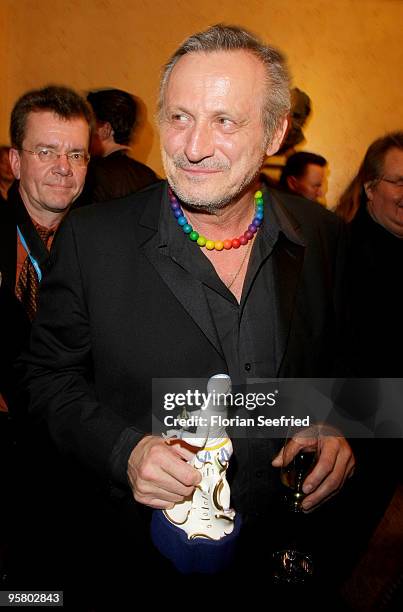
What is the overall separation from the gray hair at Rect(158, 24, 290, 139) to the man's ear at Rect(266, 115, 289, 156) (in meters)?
0.03

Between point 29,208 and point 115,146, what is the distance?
1014 mm

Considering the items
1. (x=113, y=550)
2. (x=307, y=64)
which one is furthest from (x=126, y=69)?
(x=113, y=550)

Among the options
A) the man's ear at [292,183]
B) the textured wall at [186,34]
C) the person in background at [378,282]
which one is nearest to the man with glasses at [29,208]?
the person in background at [378,282]

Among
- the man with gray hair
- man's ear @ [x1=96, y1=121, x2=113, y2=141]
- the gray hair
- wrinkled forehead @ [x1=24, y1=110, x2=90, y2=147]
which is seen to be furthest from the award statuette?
man's ear @ [x1=96, y1=121, x2=113, y2=141]

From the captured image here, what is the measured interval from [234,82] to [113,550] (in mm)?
1187

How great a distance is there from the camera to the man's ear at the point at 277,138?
1397 mm

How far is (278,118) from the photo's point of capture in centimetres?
137

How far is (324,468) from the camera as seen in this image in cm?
116

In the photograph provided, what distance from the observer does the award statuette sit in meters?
0.92

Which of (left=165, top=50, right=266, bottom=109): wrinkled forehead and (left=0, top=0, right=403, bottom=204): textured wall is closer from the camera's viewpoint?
(left=165, top=50, right=266, bottom=109): wrinkled forehead

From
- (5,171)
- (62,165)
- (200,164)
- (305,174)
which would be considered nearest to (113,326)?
(200,164)

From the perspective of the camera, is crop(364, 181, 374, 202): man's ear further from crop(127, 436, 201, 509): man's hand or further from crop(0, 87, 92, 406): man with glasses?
crop(127, 436, 201, 509): man's hand

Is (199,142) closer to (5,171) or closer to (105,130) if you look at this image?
(105,130)

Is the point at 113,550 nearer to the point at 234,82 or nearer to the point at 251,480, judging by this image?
the point at 251,480
